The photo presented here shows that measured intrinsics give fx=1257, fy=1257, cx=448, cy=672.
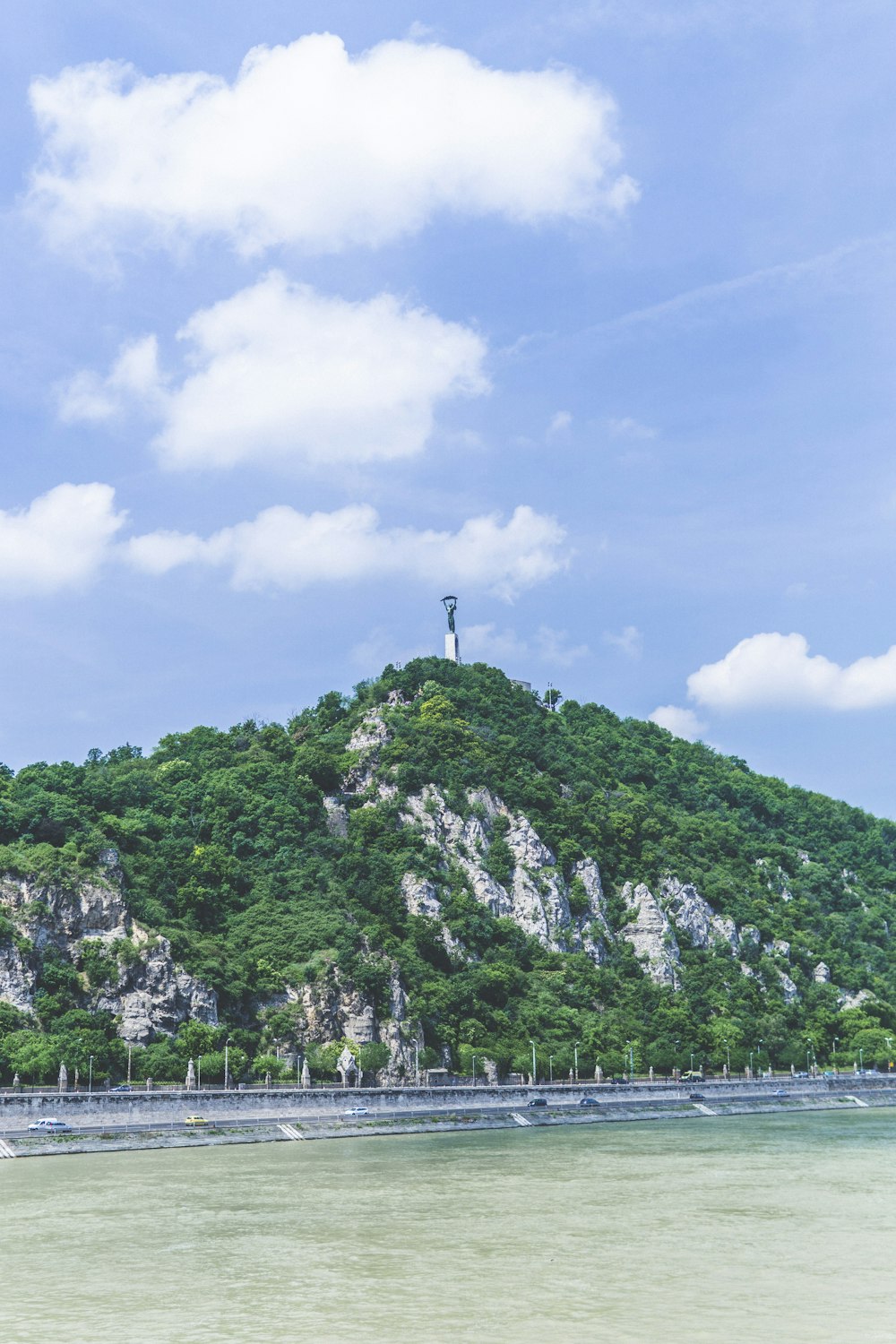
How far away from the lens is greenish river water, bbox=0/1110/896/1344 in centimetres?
2561

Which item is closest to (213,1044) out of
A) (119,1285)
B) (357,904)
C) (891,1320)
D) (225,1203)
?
(357,904)

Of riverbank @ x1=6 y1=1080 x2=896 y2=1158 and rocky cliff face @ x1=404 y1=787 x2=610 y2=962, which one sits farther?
rocky cliff face @ x1=404 y1=787 x2=610 y2=962

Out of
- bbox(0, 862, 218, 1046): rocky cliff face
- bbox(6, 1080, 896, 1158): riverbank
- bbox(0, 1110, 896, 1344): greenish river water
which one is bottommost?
bbox(6, 1080, 896, 1158): riverbank

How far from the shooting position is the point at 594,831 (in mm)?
146000

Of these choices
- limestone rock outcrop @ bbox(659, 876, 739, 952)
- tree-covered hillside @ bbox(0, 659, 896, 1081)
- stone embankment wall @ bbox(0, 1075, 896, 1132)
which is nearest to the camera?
stone embankment wall @ bbox(0, 1075, 896, 1132)

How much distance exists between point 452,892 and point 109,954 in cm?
4717

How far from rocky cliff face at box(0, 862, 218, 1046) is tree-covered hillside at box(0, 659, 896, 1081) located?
0.48 m

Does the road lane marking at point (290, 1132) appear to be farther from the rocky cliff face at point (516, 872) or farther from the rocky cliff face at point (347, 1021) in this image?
the rocky cliff face at point (516, 872)

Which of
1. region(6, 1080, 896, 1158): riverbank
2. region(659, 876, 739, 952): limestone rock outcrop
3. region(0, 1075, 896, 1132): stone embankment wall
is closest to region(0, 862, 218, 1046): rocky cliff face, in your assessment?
region(0, 1075, 896, 1132): stone embankment wall

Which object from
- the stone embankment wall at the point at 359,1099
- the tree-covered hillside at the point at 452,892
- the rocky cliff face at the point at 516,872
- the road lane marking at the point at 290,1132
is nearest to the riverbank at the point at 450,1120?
the road lane marking at the point at 290,1132

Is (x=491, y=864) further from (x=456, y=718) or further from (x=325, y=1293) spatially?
(x=325, y=1293)

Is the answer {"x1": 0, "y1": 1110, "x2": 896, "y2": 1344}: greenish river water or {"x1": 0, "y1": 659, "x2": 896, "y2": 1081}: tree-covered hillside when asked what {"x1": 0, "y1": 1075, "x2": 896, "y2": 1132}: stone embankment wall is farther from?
{"x1": 0, "y1": 659, "x2": 896, "y2": 1081}: tree-covered hillside

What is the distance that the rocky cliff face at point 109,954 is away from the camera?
3295 inches

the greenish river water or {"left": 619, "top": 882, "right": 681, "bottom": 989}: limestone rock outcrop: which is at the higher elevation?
{"left": 619, "top": 882, "right": 681, "bottom": 989}: limestone rock outcrop
